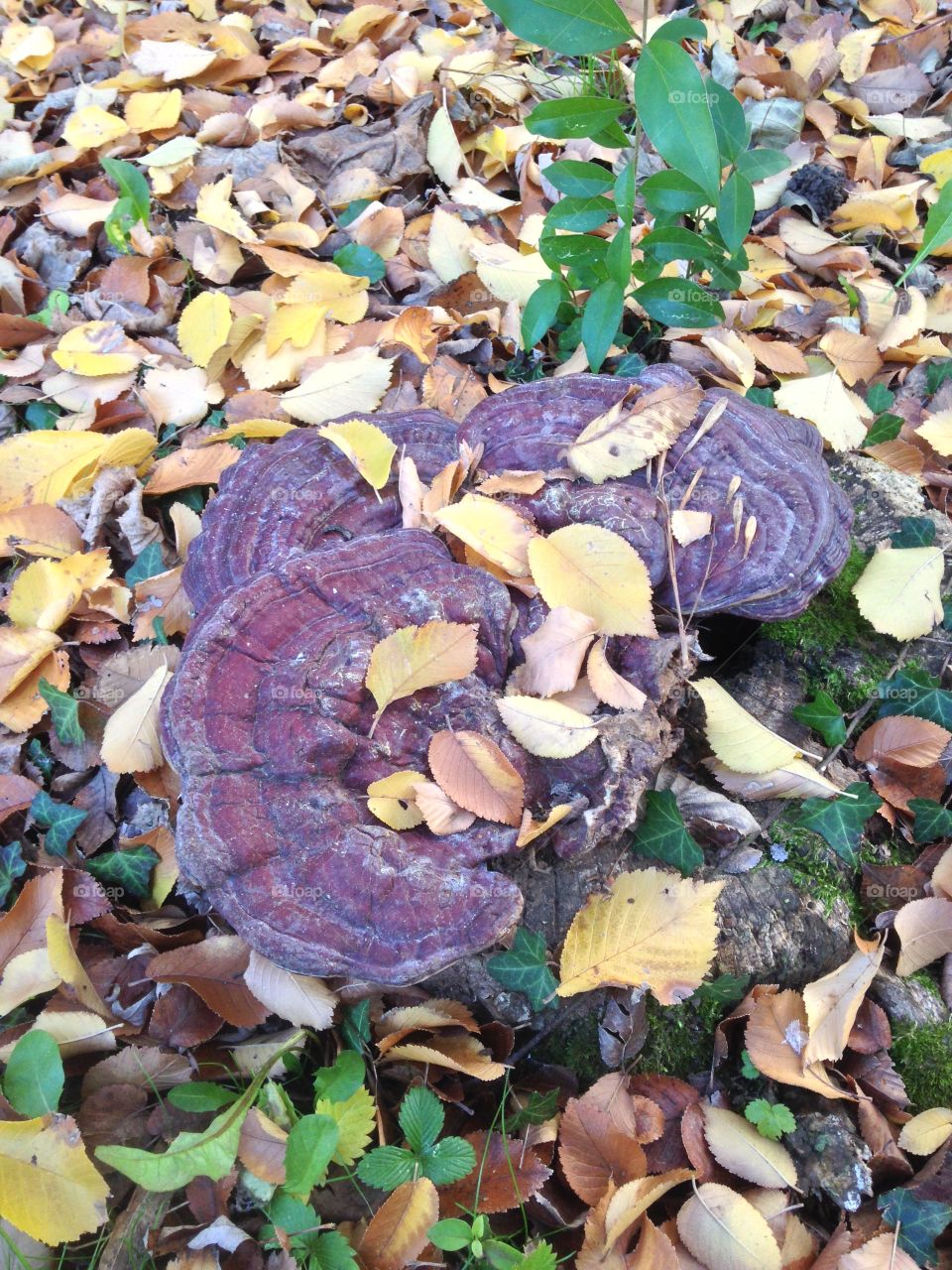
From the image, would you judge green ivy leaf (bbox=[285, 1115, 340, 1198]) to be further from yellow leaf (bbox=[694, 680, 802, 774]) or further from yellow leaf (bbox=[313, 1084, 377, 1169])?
yellow leaf (bbox=[694, 680, 802, 774])

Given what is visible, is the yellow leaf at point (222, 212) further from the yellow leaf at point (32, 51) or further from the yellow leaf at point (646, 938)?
the yellow leaf at point (646, 938)

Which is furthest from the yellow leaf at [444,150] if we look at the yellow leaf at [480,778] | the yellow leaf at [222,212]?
the yellow leaf at [480,778]

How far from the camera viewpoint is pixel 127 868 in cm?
254

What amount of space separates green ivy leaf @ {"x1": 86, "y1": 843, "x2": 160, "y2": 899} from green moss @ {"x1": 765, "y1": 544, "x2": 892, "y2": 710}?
2022mm

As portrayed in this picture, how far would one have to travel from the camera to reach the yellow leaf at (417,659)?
2.03m

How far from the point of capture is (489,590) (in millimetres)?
2234

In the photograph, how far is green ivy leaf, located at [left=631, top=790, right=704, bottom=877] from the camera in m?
2.30

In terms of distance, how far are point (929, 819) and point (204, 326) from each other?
318 centimetres

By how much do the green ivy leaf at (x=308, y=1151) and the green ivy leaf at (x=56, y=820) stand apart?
1188mm

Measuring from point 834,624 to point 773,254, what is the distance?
2113 millimetres

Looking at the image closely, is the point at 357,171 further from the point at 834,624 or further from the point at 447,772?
the point at 447,772

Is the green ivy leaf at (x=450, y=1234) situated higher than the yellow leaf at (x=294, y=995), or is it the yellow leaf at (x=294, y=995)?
the yellow leaf at (x=294, y=995)

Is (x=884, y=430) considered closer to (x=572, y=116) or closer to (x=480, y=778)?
(x=572, y=116)

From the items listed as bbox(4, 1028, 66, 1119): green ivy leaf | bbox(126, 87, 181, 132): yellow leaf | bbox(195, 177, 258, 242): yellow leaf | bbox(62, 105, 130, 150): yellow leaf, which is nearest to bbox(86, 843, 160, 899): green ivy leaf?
bbox(4, 1028, 66, 1119): green ivy leaf
